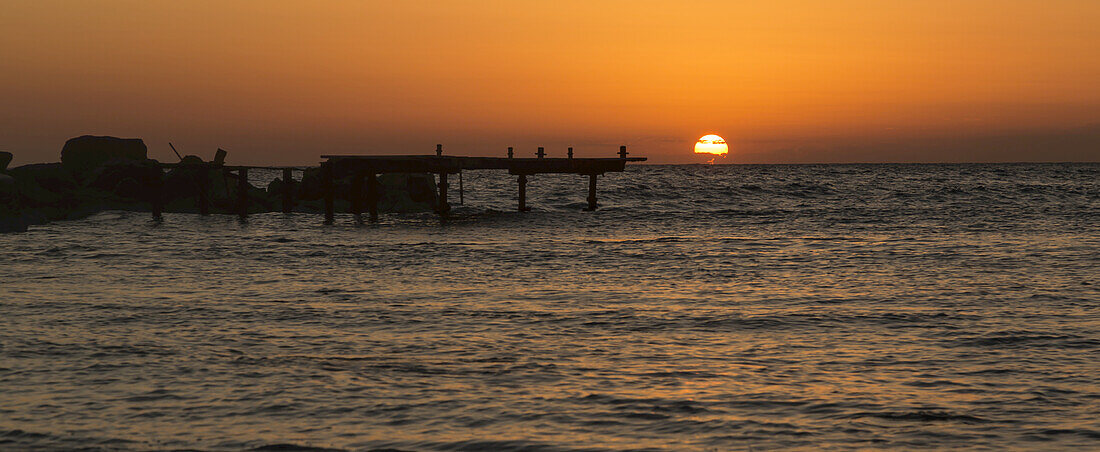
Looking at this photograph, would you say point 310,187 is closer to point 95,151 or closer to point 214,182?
point 214,182

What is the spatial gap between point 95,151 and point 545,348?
4068cm

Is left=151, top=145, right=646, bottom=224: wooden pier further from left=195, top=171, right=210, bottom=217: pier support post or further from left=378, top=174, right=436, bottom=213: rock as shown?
left=378, top=174, right=436, bottom=213: rock

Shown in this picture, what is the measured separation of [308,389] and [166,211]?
3723 cm

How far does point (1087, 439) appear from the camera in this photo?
762cm

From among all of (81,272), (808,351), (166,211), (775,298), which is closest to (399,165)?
(166,211)

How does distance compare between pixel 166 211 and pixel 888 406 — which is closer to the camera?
pixel 888 406

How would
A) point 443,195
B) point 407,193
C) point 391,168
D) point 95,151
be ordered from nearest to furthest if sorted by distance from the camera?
point 391,168 → point 443,195 → point 95,151 → point 407,193

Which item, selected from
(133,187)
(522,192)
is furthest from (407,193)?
(133,187)

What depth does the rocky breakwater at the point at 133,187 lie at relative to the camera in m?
38.9

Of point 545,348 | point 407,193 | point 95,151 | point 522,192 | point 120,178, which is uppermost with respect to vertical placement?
point 95,151

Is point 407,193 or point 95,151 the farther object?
point 407,193

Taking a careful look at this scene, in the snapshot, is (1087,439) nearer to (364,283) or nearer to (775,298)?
(775,298)

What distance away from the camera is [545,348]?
37.1 feet

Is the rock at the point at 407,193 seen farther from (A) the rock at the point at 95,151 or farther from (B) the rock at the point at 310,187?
(A) the rock at the point at 95,151
